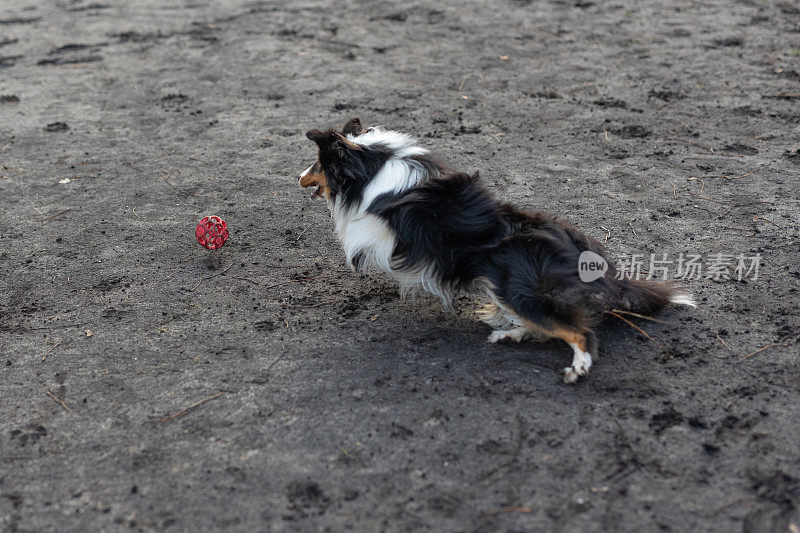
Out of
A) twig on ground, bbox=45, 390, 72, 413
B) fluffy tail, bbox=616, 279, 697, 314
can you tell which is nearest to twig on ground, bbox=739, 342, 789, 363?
fluffy tail, bbox=616, 279, 697, 314

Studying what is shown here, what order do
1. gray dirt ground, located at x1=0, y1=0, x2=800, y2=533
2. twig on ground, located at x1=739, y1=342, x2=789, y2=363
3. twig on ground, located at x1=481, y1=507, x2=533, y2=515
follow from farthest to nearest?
twig on ground, located at x1=739, y1=342, x2=789, y2=363
gray dirt ground, located at x1=0, y1=0, x2=800, y2=533
twig on ground, located at x1=481, y1=507, x2=533, y2=515

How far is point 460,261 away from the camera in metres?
3.95

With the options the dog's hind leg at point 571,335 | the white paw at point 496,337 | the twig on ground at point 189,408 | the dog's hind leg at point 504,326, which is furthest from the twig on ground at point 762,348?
the twig on ground at point 189,408

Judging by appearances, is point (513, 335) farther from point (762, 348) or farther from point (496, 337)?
point (762, 348)

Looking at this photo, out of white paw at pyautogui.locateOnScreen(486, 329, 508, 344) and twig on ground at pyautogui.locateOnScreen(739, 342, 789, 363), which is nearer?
twig on ground at pyautogui.locateOnScreen(739, 342, 789, 363)

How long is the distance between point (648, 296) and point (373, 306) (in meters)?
1.82

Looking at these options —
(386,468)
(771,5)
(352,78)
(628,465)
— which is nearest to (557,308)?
(628,465)

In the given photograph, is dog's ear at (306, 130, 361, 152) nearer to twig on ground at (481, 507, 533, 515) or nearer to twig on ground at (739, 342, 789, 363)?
twig on ground at (481, 507, 533, 515)

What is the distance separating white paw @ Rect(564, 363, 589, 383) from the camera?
365cm

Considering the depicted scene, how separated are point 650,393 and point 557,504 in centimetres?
101

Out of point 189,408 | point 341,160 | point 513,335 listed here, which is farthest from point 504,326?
point 189,408

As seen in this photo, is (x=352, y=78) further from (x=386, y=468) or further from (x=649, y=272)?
(x=386, y=468)

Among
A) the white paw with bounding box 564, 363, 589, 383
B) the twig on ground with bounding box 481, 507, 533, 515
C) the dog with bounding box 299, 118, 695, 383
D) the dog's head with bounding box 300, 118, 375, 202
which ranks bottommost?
the twig on ground with bounding box 481, 507, 533, 515

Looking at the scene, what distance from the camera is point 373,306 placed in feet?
14.9
